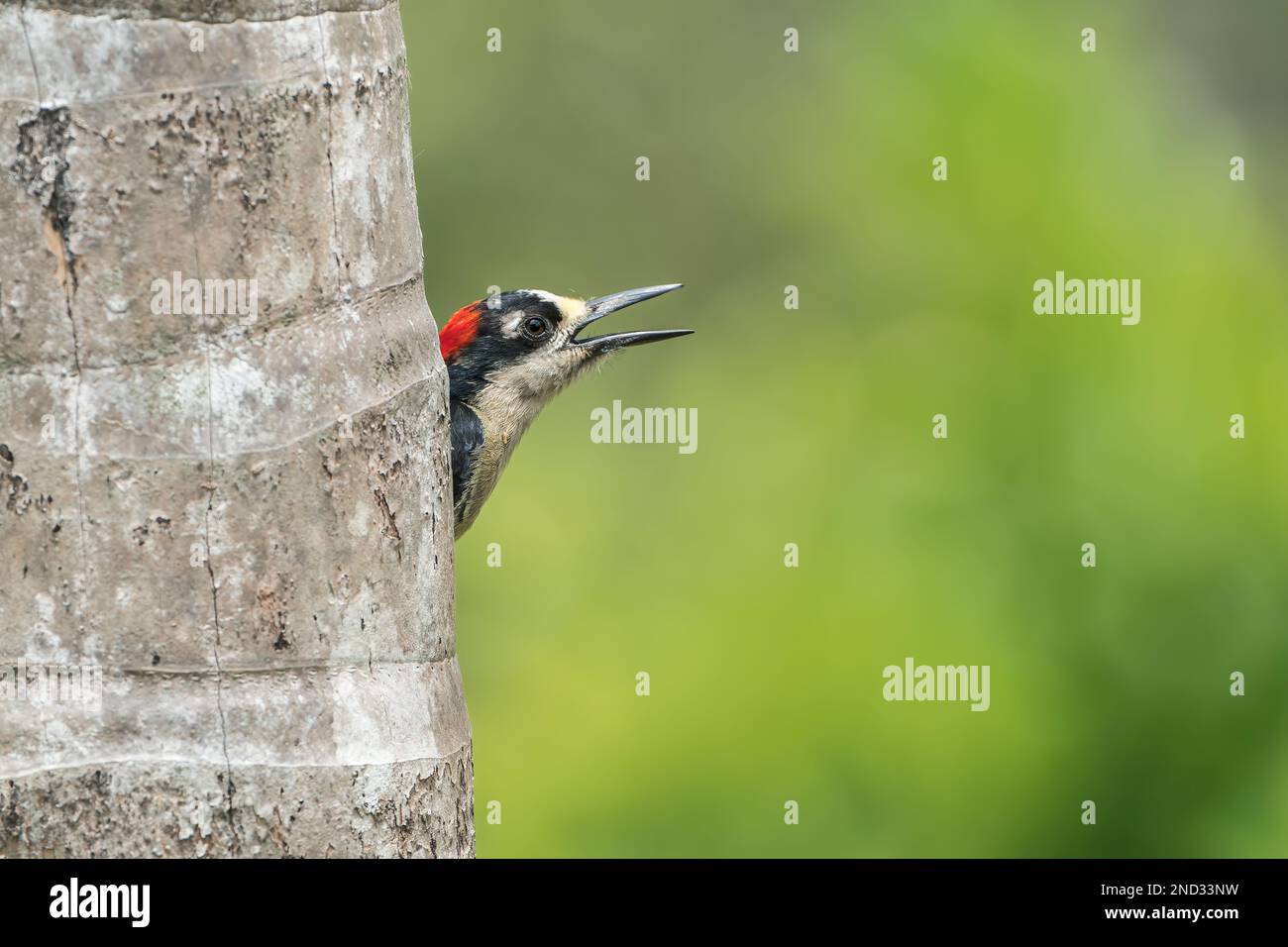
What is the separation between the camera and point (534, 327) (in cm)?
564

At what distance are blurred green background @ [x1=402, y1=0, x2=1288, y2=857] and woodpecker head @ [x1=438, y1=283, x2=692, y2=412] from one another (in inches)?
73.4

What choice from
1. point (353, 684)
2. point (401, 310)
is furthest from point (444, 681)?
point (401, 310)

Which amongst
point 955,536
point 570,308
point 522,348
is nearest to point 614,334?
point 570,308

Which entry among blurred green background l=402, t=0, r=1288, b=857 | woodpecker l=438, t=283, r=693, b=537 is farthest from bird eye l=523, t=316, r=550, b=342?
blurred green background l=402, t=0, r=1288, b=857

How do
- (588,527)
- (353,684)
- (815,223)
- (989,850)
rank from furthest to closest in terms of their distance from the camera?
(815,223), (588,527), (989,850), (353,684)

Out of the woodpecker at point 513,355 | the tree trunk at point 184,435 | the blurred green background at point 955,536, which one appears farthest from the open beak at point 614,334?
the tree trunk at point 184,435

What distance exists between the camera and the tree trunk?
2.77 metres

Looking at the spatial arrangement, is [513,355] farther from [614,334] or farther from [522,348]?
[614,334]

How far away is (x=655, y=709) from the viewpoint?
693 cm

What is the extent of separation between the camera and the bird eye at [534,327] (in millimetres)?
5629

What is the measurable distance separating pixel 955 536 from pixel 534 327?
243 centimetres

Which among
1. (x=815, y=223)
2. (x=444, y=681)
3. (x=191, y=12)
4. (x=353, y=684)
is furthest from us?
(x=815, y=223)

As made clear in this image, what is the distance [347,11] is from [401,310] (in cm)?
58

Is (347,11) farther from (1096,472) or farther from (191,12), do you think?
(1096,472)
